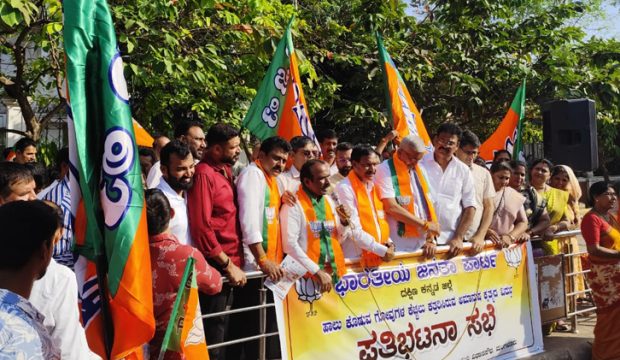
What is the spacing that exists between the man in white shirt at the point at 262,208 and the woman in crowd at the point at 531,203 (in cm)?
290

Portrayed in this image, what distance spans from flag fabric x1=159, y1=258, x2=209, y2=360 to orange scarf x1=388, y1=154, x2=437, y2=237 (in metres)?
2.26

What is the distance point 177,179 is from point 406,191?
2.08 metres

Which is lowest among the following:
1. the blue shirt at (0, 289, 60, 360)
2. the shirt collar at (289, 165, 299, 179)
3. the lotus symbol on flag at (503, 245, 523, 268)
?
the lotus symbol on flag at (503, 245, 523, 268)

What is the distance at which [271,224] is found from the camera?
4.84 meters

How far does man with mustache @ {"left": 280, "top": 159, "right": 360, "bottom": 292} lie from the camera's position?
473 cm

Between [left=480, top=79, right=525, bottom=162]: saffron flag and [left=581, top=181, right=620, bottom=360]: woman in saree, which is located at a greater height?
[left=480, top=79, right=525, bottom=162]: saffron flag

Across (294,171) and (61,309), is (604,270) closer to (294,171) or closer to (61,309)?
(294,171)

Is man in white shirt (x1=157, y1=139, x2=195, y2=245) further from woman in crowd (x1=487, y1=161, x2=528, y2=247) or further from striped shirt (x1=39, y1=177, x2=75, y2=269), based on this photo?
woman in crowd (x1=487, y1=161, x2=528, y2=247)

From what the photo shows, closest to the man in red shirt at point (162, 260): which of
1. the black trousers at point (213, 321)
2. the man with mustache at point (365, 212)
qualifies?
the black trousers at point (213, 321)

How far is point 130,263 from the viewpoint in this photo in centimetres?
342

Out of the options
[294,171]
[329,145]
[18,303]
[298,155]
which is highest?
[329,145]

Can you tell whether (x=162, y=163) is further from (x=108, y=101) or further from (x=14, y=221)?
(x=14, y=221)


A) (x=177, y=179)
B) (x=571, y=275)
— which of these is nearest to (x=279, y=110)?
(x=177, y=179)

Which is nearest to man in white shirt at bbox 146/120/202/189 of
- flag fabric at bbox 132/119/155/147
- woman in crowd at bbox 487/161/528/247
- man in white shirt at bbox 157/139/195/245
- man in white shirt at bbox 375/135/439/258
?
flag fabric at bbox 132/119/155/147
